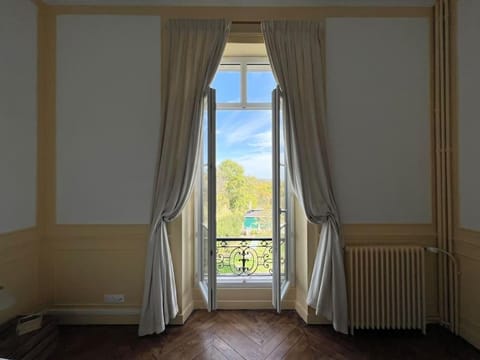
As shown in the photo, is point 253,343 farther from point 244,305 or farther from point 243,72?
point 243,72

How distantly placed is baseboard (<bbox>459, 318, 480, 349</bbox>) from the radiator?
12.9 inches

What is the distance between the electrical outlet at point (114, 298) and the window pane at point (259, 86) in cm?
256

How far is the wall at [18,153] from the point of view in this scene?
243 cm

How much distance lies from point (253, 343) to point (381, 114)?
8.17ft

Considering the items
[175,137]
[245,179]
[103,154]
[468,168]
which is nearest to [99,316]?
[103,154]

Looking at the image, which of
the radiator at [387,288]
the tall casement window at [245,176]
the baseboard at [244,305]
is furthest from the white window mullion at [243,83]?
the baseboard at [244,305]

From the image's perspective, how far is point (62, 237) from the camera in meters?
2.82

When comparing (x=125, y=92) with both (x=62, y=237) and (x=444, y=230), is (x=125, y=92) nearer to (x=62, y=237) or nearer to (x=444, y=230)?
(x=62, y=237)

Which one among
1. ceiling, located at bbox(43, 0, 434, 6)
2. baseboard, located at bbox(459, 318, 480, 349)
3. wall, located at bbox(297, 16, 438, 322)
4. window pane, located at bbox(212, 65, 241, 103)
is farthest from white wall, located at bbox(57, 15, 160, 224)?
baseboard, located at bbox(459, 318, 480, 349)

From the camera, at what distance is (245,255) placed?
3586 millimetres

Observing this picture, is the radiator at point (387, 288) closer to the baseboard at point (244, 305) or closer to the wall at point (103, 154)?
the baseboard at point (244, 305)

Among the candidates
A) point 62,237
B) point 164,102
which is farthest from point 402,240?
point 62,237

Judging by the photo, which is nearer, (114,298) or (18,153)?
(18,153)

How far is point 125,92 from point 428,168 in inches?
123
